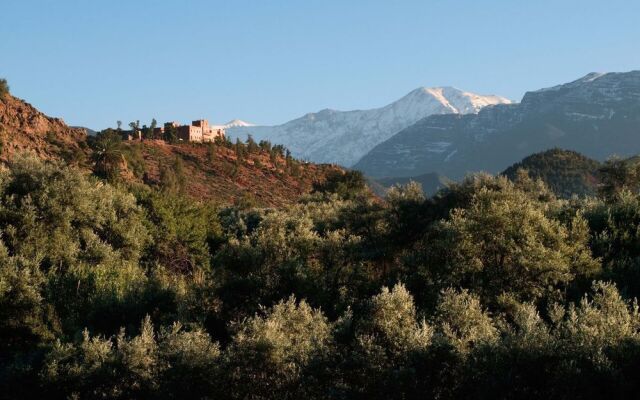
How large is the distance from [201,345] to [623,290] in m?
22.2

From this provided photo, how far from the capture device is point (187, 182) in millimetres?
131375

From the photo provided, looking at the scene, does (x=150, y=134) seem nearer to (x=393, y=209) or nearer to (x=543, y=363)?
(x=393, y=209)

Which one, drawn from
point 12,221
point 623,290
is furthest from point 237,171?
point 623,290

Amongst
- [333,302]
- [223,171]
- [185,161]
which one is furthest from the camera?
[185,161]

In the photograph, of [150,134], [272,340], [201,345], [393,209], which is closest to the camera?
[272,340]

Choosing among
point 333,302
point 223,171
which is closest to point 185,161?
point 223,171

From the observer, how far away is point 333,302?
124ft

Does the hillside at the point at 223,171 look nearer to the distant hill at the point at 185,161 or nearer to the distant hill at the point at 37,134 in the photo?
the distant hill at the point at 185,161

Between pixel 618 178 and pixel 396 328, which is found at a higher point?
pixel 618 178

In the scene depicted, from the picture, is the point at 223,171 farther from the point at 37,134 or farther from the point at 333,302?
the point at 333,302

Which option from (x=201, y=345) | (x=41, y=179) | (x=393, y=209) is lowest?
(x=201, y=345)

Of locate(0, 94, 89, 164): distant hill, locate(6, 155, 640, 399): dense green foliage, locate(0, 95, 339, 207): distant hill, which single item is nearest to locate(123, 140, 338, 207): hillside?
locate(0, 95, 339, 207): distant hill

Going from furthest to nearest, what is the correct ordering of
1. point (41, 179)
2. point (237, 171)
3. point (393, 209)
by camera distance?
point (237, 171), point (393, 209), point (41, 179)

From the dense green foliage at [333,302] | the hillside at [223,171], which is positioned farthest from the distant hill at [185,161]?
the dense green foliage at [333,302]
